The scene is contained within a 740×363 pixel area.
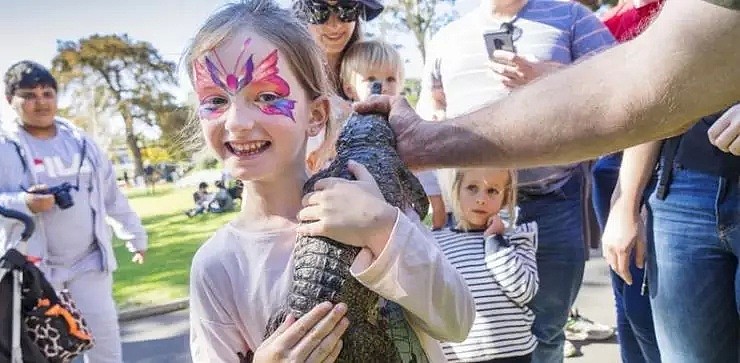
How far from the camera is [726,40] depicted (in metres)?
1.10

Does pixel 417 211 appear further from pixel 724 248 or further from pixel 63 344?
pixel 63 344

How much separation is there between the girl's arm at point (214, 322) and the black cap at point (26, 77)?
10.5 feet

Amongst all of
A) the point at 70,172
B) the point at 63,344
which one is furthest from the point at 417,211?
the point at 70,172

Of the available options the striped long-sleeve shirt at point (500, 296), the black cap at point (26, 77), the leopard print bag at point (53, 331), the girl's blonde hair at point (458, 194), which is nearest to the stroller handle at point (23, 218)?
the leopard print bag at point (53, 331)

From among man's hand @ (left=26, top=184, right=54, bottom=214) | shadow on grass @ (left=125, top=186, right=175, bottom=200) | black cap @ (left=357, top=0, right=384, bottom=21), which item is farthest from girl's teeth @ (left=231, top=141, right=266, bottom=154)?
shadow on grass @ (left=125, top=186, right=175, bottom=200)

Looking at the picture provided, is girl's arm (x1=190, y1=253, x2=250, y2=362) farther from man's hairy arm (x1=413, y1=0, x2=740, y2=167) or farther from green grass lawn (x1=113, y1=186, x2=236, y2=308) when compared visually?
green grass lawn (x1=113, y1=186, x2=236, y2=308)

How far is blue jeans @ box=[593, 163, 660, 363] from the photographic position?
2.63 m

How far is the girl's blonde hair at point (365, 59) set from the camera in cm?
290

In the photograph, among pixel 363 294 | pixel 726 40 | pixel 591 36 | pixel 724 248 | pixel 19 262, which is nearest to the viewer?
pixel 726 40

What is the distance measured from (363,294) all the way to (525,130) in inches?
17.7

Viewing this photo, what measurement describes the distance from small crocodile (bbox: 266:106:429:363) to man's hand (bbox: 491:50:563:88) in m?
1.29

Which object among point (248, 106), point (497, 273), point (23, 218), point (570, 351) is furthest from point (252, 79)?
point (570, 351)

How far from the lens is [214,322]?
1457 mm

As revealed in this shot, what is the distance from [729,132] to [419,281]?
2.59ft
